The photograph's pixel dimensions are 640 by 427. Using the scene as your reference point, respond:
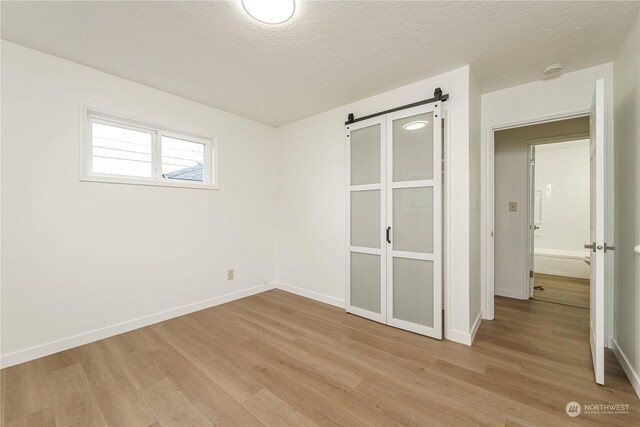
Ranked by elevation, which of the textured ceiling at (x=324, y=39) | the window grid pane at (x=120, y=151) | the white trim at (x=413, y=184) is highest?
the textured ceiling at (x=324, y=39)

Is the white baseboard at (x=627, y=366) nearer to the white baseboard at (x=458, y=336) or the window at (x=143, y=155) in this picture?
the white baseboard at (x=458, y=336)

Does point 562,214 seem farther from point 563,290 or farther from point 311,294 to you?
point 311,294

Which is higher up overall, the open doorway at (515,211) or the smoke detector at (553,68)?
the smoke detector at (553,68)

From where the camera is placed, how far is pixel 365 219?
119 inches

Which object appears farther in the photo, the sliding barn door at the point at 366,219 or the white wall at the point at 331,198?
the sliding barn door at the point at 366,219

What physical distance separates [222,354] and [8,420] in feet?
4.05

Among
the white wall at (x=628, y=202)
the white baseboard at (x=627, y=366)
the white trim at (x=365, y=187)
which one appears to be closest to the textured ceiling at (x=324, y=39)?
the white wall at (x=628, y=202)

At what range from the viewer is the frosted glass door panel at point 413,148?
8.28 feet

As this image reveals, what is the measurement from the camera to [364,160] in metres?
3.01

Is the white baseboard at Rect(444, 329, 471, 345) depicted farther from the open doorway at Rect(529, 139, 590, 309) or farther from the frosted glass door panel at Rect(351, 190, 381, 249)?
the open doorway at Rect(529, 139, 590, 309)

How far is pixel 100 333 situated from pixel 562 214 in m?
7.68

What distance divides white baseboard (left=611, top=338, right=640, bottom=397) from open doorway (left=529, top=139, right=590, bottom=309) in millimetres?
2284

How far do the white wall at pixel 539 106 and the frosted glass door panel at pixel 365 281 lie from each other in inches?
48.8

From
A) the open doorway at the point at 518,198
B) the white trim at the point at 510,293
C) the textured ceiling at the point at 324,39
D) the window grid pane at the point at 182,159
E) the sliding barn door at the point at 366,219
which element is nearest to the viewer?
the textured ceiling at the point at 324,39
